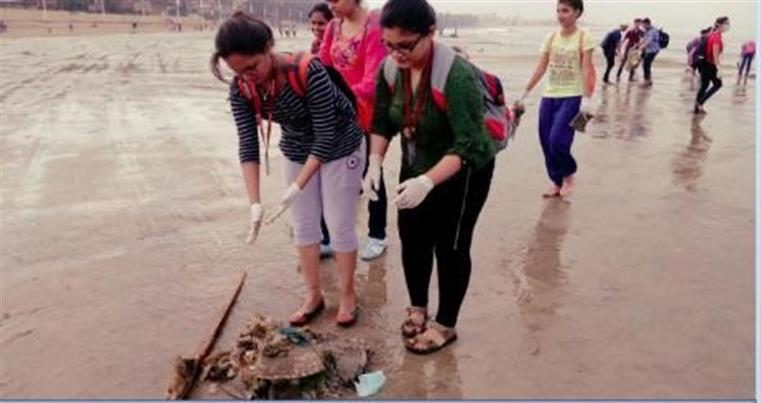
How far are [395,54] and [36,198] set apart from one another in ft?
13.9

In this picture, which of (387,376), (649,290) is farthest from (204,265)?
(649,290)

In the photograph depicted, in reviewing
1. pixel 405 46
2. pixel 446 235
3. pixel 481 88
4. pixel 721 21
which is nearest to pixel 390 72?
pixel 405 46

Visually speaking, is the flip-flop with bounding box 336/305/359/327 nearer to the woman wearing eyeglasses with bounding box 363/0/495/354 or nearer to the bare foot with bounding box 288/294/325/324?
the bare foot with bounding box 288/294/325/324

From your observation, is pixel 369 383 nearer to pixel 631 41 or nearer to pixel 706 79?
pixel 706 79

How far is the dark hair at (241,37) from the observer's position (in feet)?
8.09

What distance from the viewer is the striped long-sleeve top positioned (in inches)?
109

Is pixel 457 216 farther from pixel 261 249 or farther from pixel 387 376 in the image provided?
pixel 261 249

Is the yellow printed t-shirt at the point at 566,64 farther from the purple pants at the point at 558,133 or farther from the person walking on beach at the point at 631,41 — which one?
the person walking on beach at the point at 631,41

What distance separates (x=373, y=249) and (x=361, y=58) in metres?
1.32

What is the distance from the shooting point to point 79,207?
5301mm

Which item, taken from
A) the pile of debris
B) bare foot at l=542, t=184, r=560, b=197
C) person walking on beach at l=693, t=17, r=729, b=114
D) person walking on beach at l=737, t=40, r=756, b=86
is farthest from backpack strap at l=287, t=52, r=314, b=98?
person walking on beach at l=737, t=40, r=756, b=86

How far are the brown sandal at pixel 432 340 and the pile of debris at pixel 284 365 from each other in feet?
0.73

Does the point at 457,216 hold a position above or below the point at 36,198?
above

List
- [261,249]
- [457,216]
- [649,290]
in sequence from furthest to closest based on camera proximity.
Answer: [261,249], [649,290], [457,216]
